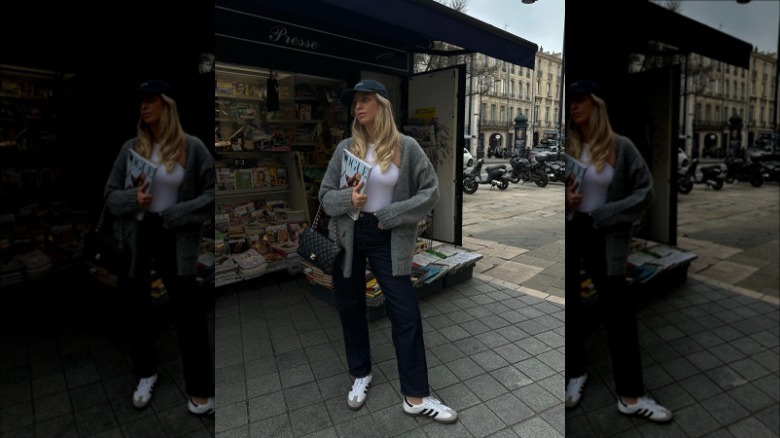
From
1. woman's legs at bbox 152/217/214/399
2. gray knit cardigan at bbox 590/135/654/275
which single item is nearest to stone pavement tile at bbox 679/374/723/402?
gray knit cardigan at bbox 590/135/654/275

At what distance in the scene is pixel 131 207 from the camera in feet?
2.55

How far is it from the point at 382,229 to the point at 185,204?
0.72 meters

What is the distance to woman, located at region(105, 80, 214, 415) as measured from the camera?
0.78m

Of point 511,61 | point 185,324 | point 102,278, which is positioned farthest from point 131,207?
point 511,61

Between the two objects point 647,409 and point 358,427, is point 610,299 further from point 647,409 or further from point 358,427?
point 358,427

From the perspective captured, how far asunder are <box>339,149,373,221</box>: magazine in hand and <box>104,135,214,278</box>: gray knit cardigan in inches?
19.6

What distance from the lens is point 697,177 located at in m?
0.83

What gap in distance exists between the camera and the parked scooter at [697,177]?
0.81m

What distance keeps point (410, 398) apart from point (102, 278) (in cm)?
112

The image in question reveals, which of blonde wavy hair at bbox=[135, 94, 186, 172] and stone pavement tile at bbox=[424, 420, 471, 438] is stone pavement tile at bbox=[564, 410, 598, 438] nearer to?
stone pavement tile at bbox=[424, 420, 471, 438]

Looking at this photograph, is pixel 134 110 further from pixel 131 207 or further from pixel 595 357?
pixel 595 357

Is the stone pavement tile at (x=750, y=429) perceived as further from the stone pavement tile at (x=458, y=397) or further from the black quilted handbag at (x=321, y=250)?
the black quilted handbag at (x=321, y=250)

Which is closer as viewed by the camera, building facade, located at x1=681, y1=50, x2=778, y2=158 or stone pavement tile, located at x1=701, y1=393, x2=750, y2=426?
building facade, located at x1=681, y1=50, x2=778, y2=158

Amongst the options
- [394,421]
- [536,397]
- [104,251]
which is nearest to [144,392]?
Answer: [104,251]
